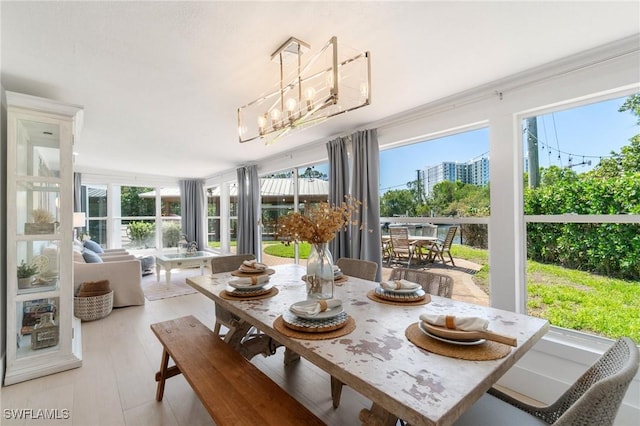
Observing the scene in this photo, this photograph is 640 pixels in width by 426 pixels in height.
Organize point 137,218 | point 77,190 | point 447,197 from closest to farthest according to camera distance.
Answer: point 447,197 → point 77,190 → point 137,218

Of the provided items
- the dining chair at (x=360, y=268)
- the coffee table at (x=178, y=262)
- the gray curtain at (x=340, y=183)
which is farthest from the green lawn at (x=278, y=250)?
the dining chair at (x=360, y=268)

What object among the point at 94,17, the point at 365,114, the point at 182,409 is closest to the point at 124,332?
the point at 182,409

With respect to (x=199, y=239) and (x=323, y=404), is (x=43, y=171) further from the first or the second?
(x=199, y=239)

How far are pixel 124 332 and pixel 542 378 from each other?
392 cm

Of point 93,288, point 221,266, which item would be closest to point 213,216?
point 93,288

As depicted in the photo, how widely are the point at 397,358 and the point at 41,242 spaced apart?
300 cm

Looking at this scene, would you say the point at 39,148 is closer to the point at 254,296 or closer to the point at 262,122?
the point at 262,122

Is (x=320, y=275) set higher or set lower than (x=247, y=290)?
higher

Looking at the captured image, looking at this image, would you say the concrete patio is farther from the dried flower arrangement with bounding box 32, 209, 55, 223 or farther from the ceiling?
the dried flower arrangement with bounding box 32, 209, 55, 223

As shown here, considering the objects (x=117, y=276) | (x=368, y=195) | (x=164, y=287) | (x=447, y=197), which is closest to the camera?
(x=447, y=197)

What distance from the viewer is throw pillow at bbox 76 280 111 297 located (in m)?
3.61

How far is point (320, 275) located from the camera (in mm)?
1667

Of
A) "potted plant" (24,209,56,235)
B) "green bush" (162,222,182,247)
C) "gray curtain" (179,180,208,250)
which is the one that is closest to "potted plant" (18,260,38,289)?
"potted plant" (24,209,56,235)

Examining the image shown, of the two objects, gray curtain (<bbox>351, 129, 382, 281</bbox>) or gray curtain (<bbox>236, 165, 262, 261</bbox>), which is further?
gray curtain (<bbox>236, 165, 262, 261</bbox>)
